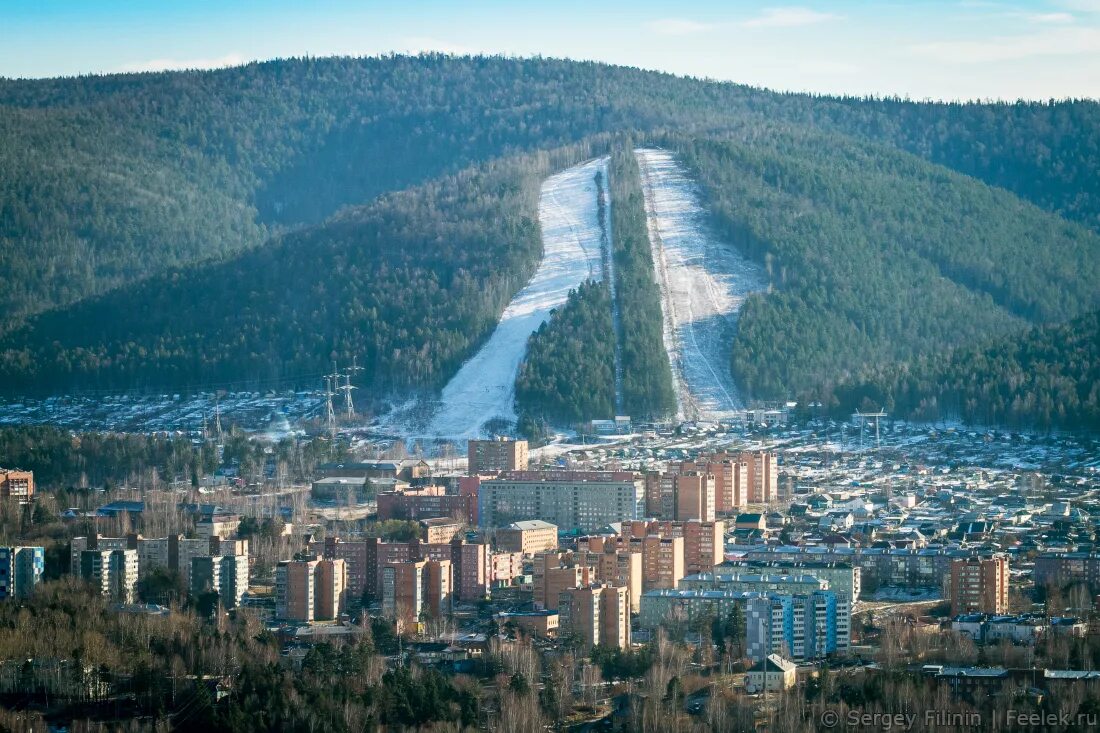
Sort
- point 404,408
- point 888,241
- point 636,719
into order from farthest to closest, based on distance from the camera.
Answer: point 888,241 < point 404,408 < point 636,719

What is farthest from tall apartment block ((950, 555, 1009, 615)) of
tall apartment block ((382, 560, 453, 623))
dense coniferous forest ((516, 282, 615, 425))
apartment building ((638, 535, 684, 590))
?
dense coniferous forest ((516, 282, 615, 425))

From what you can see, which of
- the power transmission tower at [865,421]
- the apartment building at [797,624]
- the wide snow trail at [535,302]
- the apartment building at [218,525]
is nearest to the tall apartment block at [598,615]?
the apartment building at [797,624]

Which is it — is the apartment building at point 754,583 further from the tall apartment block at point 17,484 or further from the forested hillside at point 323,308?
the forested hillside at point 323,308

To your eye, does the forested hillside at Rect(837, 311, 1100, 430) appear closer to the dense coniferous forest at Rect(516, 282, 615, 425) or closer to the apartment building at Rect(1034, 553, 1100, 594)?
the dense coniferous forest at Rect(516, 282, 615, 425)

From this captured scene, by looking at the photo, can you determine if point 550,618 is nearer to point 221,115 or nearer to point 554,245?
point 554,245

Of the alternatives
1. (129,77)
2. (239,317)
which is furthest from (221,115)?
(239,317)

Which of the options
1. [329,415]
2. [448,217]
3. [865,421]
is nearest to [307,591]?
[865,421]

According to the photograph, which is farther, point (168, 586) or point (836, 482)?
point (836, 482)
